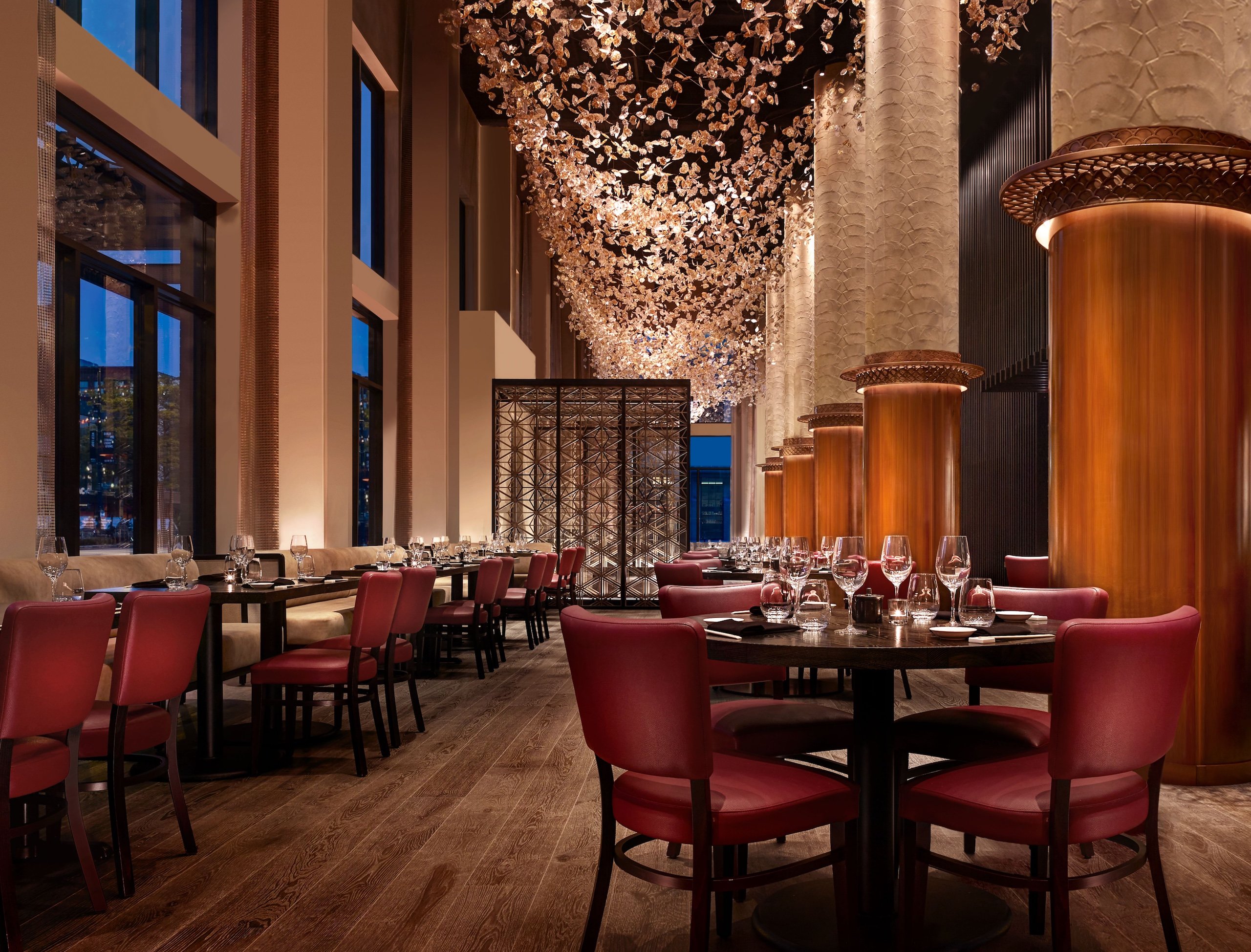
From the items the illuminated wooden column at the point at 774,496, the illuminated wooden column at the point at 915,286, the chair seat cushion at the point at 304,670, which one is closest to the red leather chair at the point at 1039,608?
the chair seat cushion at the point at 304,670

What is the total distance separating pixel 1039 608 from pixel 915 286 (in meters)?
3.68

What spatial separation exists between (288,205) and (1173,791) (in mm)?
7765

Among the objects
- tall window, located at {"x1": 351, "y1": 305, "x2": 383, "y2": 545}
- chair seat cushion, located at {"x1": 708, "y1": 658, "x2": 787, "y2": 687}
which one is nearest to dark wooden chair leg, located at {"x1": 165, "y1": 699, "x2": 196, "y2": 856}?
chair seat cushion, located at {"x1": 708, "y1": 658, "x2": 787, "y2": 687}

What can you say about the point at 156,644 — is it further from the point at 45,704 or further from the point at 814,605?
the point at 814,605

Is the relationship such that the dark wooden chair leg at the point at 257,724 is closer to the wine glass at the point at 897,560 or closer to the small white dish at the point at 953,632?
the wine glass at the point at 897,560

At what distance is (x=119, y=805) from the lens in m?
2.79

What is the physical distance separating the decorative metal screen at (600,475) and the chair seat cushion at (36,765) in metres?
9.83

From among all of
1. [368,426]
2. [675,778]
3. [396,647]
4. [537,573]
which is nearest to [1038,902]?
[675,778]

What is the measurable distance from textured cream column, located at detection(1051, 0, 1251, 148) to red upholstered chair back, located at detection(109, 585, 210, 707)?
3988mm

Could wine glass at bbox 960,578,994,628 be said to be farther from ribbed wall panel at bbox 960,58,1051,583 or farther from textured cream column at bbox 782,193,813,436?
textured cream column at bbox 782,193,813,436

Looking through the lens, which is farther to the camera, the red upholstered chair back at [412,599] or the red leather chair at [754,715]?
the red upholstered chair back at [412,599]

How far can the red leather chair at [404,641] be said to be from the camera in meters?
4.73

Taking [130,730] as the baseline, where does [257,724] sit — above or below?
below

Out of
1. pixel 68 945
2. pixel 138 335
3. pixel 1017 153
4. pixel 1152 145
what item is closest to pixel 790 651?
pixel 68 945
